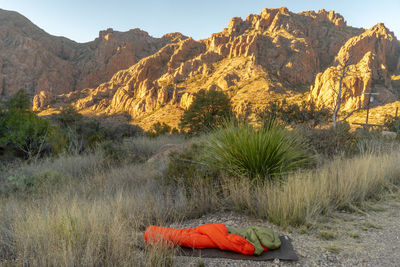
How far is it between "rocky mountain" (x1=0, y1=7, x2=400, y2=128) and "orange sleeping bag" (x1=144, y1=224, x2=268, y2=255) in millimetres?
51923

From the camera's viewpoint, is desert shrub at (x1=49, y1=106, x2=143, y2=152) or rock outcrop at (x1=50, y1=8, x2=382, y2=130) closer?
desert shrub at (x1=49, y1=106, x2=143, y2=152)

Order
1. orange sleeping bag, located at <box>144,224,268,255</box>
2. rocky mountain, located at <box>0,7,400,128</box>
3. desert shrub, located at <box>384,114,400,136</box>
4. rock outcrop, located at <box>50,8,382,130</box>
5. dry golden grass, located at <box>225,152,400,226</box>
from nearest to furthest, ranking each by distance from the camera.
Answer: orange sleeping bag, located at <box>144,224,268,255</box> < dry golden grass, located at <box>225,152,400,226</box> < desert shrub, located at <box>384,114,400,136</box> < rocky mountain, located at <box>0,7,400,128</box> < rock outcrop, located at <box>50,8,382,130</box>

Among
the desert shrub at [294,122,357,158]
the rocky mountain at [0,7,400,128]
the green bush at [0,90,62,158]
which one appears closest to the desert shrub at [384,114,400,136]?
the desert shrub at [294,122,357,158]

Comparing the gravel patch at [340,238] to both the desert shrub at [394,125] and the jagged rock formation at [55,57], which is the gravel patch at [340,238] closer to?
the desert shrub at [394,125]

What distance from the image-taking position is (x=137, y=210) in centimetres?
356

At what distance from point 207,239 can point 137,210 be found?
138 centimetres

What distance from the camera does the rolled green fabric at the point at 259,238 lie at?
2.59 metres

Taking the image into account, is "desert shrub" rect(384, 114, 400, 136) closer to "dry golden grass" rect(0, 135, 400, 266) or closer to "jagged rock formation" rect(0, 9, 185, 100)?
"dry golden grass" rect(0, 135, 400, 266)

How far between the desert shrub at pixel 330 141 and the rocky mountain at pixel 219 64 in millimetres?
46561

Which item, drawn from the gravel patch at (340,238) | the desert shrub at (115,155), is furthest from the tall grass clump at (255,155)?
the desert shrub at (115,155)

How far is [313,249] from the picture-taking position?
8.76ft

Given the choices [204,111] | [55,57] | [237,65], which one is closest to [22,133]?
[204,111]

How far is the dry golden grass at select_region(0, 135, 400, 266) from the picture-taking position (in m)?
2.21

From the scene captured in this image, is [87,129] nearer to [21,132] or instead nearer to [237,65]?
[21,132]
